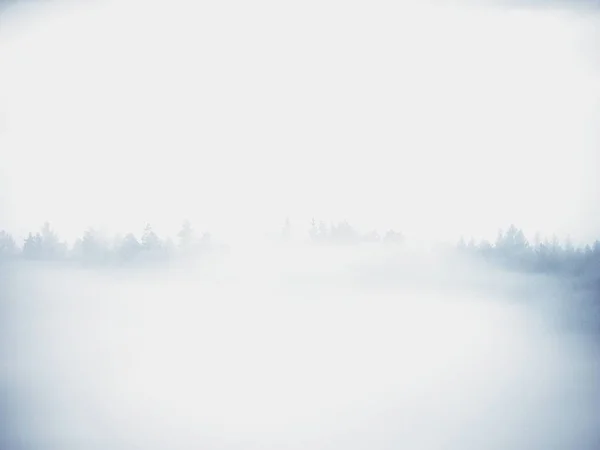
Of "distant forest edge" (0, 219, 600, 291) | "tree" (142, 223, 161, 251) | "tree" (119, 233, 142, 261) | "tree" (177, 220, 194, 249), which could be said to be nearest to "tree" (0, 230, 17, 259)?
"distant forest edge" (0, 219, 600, 291)

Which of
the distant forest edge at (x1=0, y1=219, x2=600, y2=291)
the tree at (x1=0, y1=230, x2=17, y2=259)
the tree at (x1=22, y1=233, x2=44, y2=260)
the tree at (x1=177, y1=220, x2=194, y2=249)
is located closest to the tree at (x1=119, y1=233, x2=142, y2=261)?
the distant forest edge at (x1=0, y1=219, x2=600, y2=291)

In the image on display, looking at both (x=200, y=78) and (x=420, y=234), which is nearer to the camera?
(x=420, y=234)

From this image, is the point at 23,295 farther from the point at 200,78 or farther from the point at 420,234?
the point at 420,234

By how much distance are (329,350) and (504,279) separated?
111 cm

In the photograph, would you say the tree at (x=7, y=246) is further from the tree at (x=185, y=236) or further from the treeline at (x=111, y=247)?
the tree at (x=185, y=236)

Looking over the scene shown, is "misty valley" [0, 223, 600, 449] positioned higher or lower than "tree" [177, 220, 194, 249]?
lower

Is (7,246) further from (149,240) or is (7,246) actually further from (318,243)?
(318,243)

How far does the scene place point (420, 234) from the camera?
2.64m

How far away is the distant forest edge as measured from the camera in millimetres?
2566

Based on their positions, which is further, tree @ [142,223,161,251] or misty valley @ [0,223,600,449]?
tree @ [142,223,161,251]

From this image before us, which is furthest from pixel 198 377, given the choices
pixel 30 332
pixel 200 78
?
pixel 200 78

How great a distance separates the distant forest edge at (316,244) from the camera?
2566 millimetres

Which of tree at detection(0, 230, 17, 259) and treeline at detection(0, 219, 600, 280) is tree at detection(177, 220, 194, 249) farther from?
tree at detection(0, 230, 17, 259)

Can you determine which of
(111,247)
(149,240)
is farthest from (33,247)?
(149,240)
